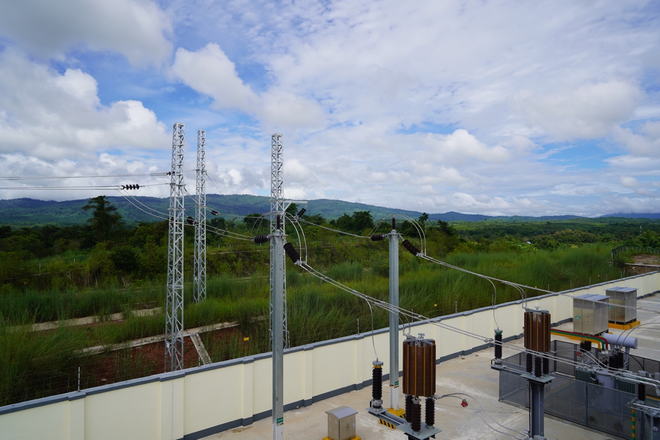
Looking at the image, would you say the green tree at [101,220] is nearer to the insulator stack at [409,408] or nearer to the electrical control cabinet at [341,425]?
the electrical control cabinet at [341,425]

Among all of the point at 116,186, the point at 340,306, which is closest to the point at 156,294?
the point at 116,186

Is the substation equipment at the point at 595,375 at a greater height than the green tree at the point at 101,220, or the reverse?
the green tree at the point at 101,220

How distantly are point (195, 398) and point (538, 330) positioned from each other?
24.7 feet

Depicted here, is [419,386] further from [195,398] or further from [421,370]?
[195,398]

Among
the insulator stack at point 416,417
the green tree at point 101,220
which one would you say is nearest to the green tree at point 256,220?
the insulator stack at point 416,417

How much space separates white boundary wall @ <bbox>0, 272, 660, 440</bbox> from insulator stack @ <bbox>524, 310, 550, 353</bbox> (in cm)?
137

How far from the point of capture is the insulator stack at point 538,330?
26.9 feet

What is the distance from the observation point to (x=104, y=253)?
29.9 metres

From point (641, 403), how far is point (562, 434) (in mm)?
2126

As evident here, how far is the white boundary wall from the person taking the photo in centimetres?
786

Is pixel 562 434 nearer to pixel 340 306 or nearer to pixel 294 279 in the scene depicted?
pixel 340 306

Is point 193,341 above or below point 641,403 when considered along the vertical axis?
below

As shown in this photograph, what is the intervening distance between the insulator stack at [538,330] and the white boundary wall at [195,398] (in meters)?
1.37

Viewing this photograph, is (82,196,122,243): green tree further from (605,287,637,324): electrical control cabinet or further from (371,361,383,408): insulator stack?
(605,287,637,324): electrical control cabinet
